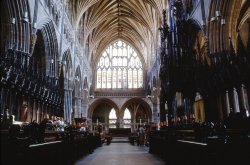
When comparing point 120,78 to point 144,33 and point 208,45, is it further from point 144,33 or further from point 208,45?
point 208,45

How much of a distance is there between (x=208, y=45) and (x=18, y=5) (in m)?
10.5

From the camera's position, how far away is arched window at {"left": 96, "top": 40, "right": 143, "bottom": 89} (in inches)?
1438

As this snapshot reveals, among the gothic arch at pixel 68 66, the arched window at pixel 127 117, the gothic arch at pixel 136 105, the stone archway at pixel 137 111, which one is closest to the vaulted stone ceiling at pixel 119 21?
the gothic arch at pixel 68 66

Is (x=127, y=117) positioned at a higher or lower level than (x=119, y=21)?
lower

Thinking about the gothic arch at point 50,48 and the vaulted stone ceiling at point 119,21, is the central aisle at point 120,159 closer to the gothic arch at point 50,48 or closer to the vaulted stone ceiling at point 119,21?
the gothic arch at point 50,48

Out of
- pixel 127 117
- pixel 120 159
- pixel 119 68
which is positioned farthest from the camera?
pixel 119 68

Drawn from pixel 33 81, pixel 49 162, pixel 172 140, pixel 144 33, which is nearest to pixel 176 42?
pixel 172 140

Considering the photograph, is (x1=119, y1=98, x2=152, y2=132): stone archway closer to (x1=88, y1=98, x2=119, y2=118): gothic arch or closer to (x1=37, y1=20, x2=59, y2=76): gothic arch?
(x1=88, y1=98, x2=119, y2=118): gothic arch

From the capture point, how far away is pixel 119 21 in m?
34.6

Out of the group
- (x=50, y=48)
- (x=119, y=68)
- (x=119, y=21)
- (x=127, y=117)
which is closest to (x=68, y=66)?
(x=50, y=48)

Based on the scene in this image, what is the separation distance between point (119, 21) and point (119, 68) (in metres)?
7.72

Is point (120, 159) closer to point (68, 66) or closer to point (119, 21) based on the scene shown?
point (68, 66)

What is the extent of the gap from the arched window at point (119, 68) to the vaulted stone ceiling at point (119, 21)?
127cm

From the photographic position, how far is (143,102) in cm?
3472
